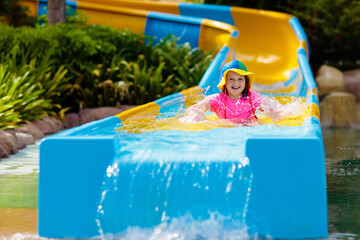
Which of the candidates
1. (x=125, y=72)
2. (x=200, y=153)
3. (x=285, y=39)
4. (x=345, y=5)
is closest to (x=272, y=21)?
(x=285, y=39)

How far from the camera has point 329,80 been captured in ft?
38.4

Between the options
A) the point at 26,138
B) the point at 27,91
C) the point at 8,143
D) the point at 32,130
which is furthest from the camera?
the point at 27,91

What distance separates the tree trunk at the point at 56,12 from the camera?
10008mm

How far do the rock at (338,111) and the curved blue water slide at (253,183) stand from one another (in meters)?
7.03

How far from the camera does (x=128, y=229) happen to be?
3402 mm

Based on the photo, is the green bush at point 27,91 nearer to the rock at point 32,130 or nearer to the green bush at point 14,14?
the rock at point 32,130

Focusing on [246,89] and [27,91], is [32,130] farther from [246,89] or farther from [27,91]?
[246,89]

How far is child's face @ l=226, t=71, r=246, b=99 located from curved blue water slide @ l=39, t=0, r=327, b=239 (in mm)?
1639

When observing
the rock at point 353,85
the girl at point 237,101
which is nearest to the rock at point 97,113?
the girl at point 237,101

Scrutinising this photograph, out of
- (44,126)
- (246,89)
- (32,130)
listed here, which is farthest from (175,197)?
(44,126)

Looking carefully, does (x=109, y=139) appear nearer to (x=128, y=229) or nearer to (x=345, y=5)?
(x=128, y=229)

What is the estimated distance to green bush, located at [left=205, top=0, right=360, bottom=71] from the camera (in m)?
12.4

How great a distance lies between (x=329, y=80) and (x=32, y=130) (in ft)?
21.8

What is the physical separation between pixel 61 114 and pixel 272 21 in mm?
4972
